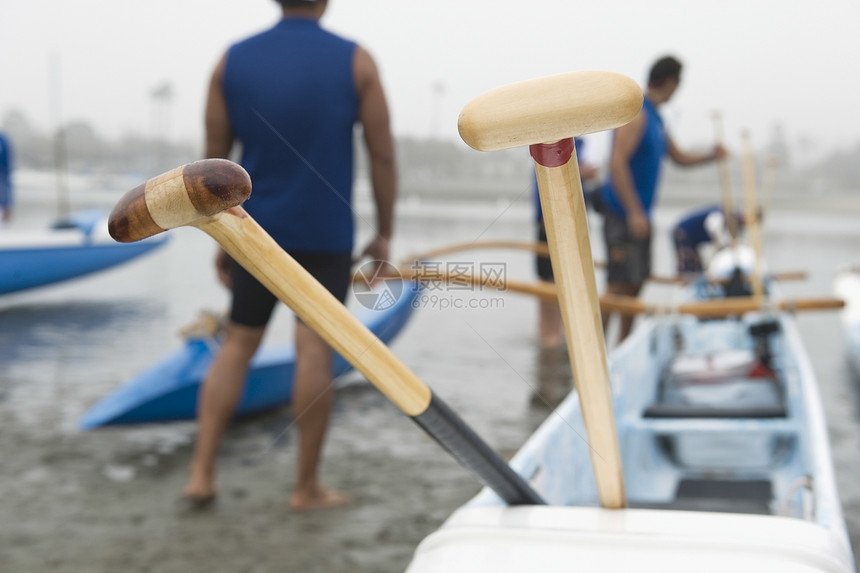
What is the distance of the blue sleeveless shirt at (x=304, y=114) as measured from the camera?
1.68 m

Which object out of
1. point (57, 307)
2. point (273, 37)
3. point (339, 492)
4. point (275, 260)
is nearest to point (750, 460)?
point (339, 492)

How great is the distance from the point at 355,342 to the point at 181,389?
2.13m

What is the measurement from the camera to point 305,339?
216 centimetres

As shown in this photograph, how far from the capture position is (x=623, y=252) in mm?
3914

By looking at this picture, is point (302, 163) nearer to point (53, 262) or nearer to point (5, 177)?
point (53, 262)

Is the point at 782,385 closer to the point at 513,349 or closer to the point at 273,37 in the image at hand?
the point at 513,349

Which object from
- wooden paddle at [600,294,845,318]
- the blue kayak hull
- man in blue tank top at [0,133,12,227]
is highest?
wooden paddle at [600,294,845,318]

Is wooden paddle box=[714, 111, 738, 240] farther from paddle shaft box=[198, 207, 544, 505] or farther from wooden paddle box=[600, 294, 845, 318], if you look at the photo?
paddle shaft box=[198, 207, 544, 505]

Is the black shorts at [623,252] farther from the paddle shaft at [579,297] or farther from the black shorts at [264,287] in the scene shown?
the paddle shaft at [579,297]

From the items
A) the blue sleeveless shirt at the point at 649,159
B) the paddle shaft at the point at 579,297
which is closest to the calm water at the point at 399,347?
the paddle shaft at the point at 579,297

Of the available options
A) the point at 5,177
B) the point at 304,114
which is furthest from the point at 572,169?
the point at 5,177

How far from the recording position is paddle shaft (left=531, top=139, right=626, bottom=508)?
800mm

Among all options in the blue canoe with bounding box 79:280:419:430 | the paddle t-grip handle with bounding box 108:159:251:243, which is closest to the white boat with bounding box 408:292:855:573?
the paddle t-grip handle with bounding box 108:159:251:243

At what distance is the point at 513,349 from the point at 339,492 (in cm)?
237
